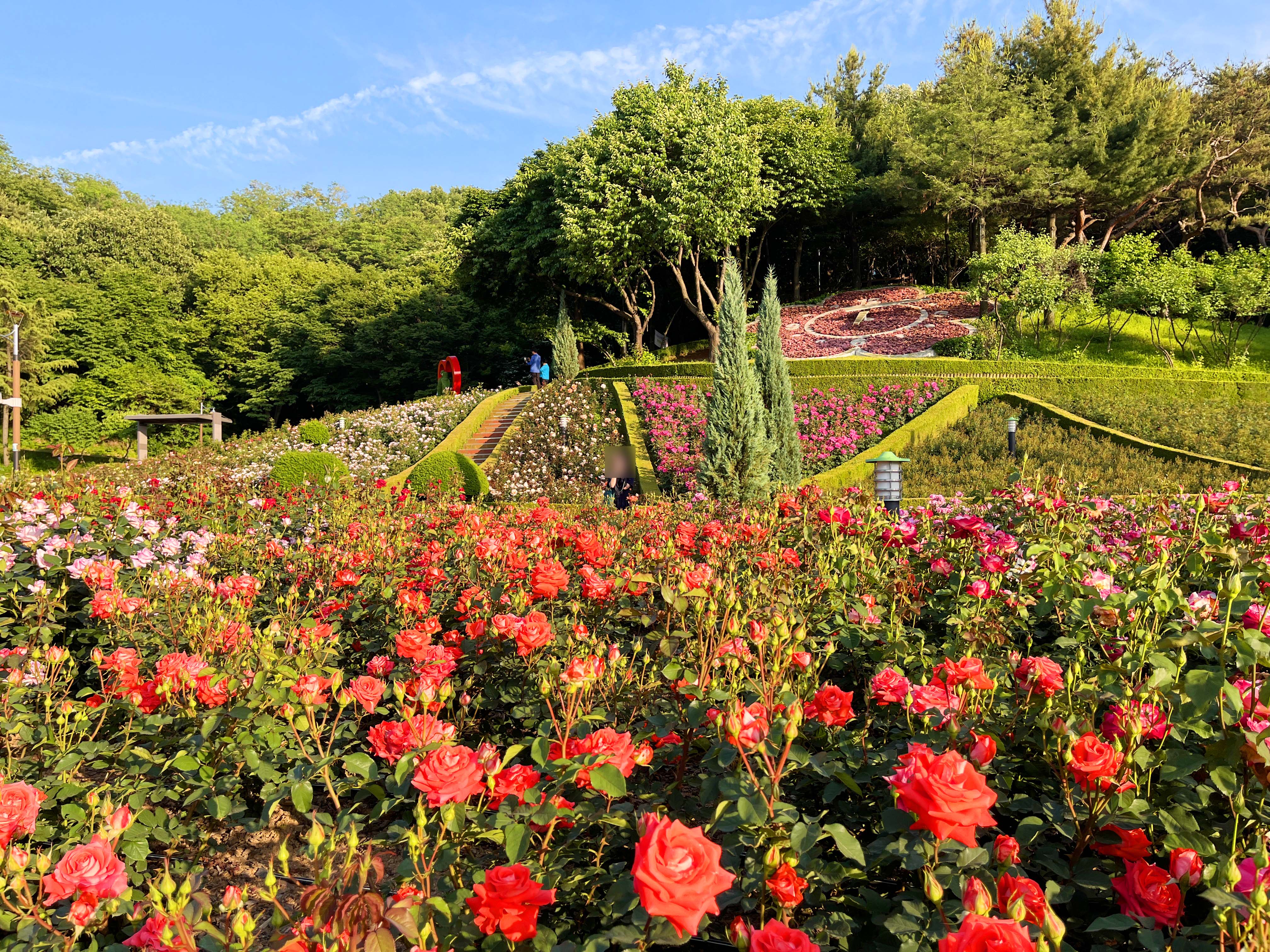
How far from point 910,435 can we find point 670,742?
14420mm

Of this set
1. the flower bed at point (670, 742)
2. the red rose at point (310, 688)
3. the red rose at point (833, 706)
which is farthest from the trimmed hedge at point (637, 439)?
the red rose at point (833, 706)

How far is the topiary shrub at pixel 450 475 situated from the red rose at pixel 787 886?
948cm

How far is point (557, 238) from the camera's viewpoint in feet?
76.0

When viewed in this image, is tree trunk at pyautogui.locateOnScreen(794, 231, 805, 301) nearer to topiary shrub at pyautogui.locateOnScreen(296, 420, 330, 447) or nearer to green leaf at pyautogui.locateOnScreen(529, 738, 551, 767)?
topiary shrub at pyautogui.locateOnScreen(296, 420, 330, 447)

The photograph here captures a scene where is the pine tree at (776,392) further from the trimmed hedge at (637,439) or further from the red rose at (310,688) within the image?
the red rose at (310,688)

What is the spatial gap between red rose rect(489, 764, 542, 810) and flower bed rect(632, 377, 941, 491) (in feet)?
42.6

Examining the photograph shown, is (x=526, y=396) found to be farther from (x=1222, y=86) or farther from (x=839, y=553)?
(x=1222, y=86)

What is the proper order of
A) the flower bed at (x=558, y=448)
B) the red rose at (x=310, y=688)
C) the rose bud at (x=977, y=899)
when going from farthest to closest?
the flower bed at (x=558, y=448)
the red rose at (x=310, y=688)
the rose bud at (x=977, y=899)

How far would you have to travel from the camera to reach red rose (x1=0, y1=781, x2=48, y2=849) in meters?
1.43

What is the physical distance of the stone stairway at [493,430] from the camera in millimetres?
17998

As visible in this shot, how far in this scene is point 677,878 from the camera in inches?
38.8

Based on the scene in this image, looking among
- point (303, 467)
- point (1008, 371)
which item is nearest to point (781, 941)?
point (303, 467)

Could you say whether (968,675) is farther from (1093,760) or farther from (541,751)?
(541,751)

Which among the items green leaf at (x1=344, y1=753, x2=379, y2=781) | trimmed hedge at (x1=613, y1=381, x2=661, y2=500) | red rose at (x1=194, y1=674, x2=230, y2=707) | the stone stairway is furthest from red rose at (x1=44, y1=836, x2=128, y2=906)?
the stone stairway
